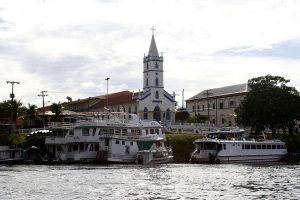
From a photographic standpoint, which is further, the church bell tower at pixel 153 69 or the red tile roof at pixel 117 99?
the red tile roof at pixel 117 99

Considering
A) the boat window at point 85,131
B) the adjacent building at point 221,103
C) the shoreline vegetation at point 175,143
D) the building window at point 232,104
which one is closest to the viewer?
the boat window at point 85,131

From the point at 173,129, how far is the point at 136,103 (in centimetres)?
3584

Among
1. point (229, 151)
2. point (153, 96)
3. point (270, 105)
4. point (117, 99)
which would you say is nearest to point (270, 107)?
point (270, 105)

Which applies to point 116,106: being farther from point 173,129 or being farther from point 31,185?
point 31,185

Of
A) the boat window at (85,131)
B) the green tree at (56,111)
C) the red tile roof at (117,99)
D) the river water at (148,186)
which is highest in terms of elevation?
the red tile roof at (117,99)

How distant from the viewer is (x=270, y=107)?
108 metres

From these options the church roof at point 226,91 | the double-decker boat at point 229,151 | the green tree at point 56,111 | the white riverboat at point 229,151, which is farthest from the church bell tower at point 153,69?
the white riverboat at point 229,151

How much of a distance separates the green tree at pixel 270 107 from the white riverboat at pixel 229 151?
14874 mm

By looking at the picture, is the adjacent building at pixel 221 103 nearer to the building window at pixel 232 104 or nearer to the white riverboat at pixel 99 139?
the building window at pixel 232 104

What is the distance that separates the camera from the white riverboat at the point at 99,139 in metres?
82.1

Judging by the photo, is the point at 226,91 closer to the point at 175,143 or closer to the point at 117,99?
the point at 117,99

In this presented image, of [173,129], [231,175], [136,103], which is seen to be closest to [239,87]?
[136,103]

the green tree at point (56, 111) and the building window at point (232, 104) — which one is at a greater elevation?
the building window at point (232, 104)

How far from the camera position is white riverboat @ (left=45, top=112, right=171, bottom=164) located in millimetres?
82062
